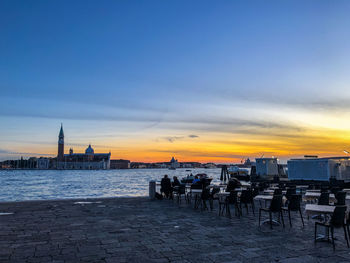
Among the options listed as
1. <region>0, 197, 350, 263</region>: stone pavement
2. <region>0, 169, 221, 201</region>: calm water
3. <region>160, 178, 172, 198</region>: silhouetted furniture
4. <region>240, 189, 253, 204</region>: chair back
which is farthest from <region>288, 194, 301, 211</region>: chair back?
<region>0, 169, 221, 201</region>: calm water

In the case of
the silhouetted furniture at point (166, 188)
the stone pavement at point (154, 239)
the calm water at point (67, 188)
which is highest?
the silhouetted furniture at point (166, 188)

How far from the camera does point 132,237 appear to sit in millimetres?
6566

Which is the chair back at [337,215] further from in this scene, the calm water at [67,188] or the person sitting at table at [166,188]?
the calm water at [67,188]

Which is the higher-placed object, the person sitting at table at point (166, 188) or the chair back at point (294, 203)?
the chair back at point (294, 203)

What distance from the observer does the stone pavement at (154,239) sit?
517 centimetres

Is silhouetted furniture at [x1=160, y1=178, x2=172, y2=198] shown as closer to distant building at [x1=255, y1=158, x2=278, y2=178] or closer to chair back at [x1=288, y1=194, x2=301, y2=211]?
chair back at [x1=288, y1=194, x2=301, y2=211]

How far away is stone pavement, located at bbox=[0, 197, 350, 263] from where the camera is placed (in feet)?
17.0

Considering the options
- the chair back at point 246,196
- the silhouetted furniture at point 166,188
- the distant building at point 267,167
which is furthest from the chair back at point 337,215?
the distant building at point 267,167

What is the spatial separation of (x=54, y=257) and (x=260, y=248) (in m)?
3.79

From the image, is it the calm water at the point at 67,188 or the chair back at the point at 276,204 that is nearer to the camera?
the chair back at the point at 276,204

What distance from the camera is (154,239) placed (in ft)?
21.0

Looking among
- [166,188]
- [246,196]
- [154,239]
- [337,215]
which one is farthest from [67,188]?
[337,215]

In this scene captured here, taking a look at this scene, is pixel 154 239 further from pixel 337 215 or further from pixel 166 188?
pixel 166 188

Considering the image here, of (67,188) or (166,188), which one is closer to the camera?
(166,188)
